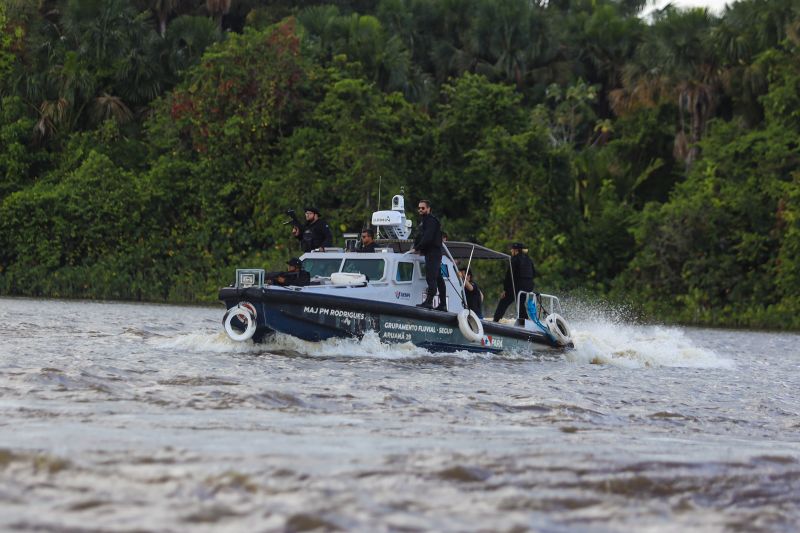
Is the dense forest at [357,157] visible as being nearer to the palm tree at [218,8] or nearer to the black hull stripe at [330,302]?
the palm tree at [218,8]

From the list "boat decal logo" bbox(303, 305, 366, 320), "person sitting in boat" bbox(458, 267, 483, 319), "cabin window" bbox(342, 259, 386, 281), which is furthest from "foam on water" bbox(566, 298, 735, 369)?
"boat decal logo" bbox(303, 305, 366, 320)

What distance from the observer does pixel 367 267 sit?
17.2 meters

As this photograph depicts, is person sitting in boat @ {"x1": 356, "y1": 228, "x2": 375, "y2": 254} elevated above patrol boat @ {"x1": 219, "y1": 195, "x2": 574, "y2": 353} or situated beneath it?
elevated above

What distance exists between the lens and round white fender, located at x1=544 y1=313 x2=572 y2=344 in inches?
738

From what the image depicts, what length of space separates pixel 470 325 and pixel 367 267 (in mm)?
1586

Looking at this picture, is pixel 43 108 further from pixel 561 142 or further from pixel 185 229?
pixel 561 142

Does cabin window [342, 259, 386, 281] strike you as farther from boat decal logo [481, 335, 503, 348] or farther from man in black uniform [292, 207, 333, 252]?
boat decal logo [481, 335, 503, 348]

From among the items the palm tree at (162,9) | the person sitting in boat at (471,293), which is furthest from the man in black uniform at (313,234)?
the palm tree at (162,9)

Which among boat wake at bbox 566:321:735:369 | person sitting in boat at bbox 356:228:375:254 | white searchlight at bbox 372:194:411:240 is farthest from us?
boat wake at bbox 566:321:735:369

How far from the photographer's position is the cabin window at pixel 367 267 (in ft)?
56.0

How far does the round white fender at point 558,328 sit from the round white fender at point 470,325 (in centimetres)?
195

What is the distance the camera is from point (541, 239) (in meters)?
37.9

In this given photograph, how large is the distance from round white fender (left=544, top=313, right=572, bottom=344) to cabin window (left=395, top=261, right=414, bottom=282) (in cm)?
264

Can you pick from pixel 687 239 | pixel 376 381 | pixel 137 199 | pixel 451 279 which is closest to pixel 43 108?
pixel 137 199
